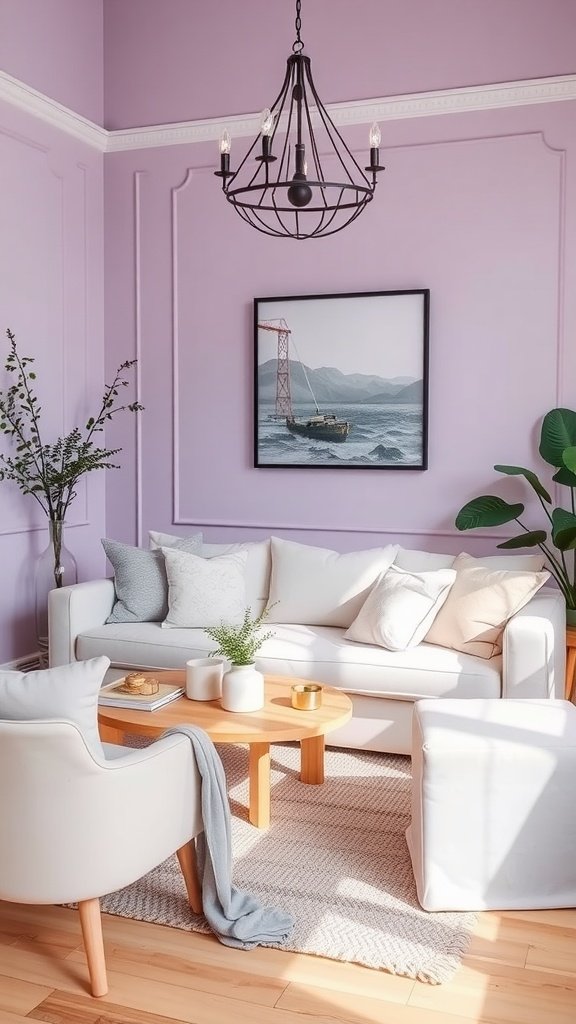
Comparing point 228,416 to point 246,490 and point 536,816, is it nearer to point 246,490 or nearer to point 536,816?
point 246,490

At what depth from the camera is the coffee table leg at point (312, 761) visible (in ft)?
11.1

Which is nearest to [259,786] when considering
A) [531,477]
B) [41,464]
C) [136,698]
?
[136,698]

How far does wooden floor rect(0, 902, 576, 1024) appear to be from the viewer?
207 cm

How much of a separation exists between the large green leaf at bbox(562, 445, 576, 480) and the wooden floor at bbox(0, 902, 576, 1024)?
1867mm

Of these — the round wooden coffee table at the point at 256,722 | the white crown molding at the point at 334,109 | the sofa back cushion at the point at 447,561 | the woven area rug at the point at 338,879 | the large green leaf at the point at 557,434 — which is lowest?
the woven area rug at the point at 338,879

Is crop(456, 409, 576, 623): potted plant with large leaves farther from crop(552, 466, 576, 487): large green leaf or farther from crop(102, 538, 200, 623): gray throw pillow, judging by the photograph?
crop(102, 538, 200, 623): gray throw pillow

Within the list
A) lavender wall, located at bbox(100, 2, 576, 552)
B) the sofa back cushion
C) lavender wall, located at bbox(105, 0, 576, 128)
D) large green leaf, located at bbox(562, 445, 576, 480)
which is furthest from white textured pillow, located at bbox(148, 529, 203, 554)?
lavender wall, located at bbox(105, 0, 576, 128)

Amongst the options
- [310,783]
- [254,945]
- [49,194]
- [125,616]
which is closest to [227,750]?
[310,783]

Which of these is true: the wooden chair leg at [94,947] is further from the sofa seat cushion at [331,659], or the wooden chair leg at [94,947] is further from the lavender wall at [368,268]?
the lavender wall at [368,268]

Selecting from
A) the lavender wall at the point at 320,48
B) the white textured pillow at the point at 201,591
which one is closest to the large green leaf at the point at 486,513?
the white textured pillow at the point at 201,591

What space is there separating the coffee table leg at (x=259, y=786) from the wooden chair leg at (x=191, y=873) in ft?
1.71

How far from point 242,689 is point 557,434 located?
2.02m

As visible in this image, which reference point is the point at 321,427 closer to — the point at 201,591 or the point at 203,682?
the point at 201,591

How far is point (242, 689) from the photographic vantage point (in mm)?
2996
